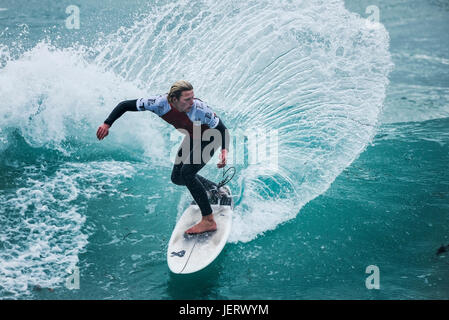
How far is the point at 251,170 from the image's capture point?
6.21 metres

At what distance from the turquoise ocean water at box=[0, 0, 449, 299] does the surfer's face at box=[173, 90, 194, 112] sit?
184 centimetres

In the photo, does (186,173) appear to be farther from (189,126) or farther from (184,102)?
(184,102)

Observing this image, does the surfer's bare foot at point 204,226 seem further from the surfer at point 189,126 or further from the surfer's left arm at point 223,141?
the surfer's left arm at point 223,141

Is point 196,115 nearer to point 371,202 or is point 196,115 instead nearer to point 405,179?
point 371,202

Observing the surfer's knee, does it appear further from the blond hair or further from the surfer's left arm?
the blond hair

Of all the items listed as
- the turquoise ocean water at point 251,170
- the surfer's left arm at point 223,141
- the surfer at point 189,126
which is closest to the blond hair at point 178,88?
the surfer at point 189,126

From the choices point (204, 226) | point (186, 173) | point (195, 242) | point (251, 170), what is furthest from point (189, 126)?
point (251, 170)

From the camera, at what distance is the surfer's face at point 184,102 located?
4.11 meters

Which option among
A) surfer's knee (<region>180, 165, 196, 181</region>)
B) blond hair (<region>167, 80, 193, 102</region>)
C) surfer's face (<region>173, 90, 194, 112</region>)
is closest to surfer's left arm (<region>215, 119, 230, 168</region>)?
surfer's knee (<region>180, 165, 196, 181</region>)

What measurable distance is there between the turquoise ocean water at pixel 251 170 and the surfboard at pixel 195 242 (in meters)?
0.20

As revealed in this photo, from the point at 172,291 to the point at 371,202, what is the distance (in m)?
3.35

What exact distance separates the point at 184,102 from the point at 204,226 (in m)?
1.65

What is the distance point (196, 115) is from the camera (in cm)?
438

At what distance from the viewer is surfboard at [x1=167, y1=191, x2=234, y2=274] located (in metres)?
4.34
